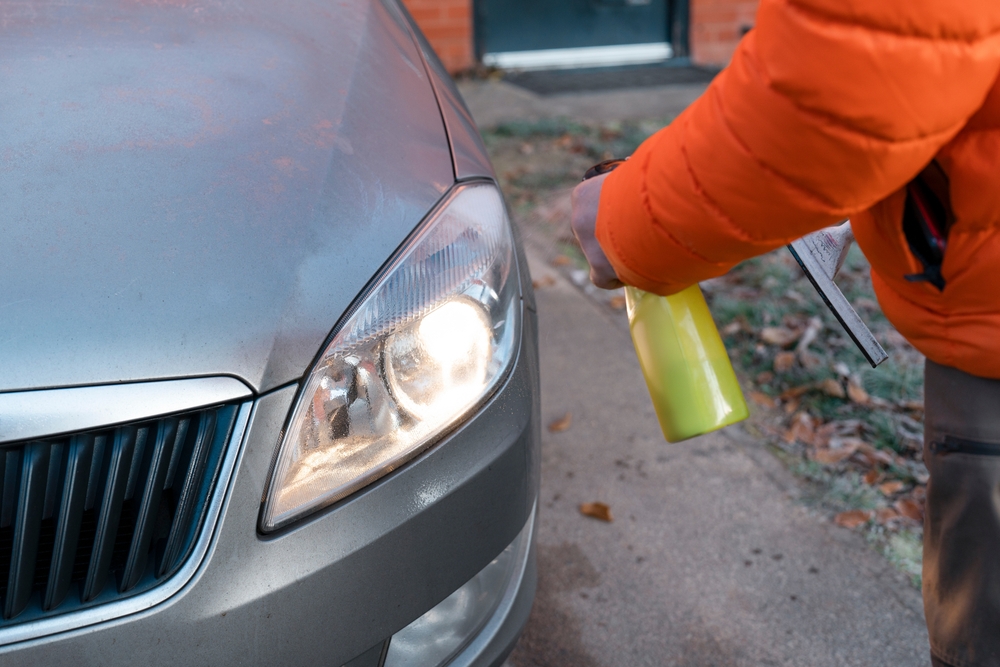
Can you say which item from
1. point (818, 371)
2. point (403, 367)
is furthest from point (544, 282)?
point (403, 367)

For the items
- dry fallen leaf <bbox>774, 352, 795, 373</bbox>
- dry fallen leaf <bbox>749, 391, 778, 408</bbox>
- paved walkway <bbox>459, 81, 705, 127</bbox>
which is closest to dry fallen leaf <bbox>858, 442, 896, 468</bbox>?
dry fallen leaf <bbox>749, 391, 778, 408</bbox>

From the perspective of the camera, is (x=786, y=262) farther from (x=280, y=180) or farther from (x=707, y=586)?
(x=280, y=180)

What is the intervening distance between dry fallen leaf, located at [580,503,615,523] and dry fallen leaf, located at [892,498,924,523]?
0.82m

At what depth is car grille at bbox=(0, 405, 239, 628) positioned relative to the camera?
44.5 inches

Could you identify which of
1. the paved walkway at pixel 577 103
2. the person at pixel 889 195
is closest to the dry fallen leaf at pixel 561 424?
the person at pixel 889 195

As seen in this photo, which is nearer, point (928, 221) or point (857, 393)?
point (928, 221)

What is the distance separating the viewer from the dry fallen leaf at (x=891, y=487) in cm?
253

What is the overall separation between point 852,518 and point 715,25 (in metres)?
6.53

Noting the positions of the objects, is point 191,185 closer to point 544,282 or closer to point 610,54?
point 544,282

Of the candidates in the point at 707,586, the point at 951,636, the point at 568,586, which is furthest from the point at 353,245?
the point at 707,586

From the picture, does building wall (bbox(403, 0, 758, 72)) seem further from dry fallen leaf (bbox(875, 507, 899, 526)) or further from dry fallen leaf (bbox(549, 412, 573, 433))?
dry fallen leaf (bbox(875, 507, 899, 526))

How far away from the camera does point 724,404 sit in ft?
4.90

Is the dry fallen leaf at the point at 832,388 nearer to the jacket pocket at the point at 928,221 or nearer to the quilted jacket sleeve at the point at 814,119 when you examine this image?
the jacket pocket at the point at 928,221

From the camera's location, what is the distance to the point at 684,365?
58.9 inches
